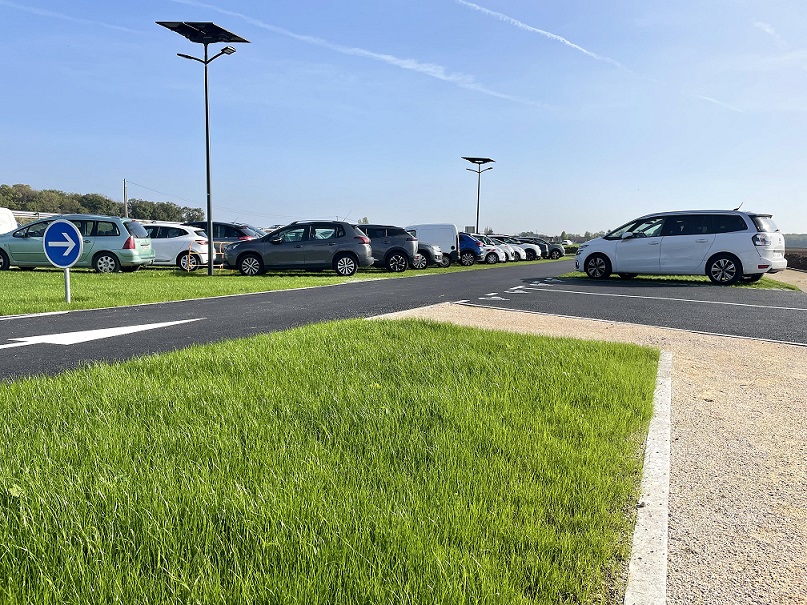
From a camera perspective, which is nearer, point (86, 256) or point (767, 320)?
point (767, 320)

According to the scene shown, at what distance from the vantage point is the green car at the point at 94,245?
52.8 feet

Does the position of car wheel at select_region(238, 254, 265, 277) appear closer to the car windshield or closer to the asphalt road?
the asphalt road

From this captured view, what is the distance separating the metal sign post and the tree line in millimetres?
74609

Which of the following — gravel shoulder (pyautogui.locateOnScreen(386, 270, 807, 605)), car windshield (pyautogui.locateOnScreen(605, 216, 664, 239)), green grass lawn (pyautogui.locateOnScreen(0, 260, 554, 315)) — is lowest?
gravel shoulder (pyautogui.locateOnScreen(386, 270, 807, 605))

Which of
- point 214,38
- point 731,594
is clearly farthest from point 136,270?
point 731,594

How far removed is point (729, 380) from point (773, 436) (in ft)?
4.85

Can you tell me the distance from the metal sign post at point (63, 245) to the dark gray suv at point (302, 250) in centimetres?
762

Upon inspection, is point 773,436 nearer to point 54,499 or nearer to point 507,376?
point 507,376

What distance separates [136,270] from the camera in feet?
59.4

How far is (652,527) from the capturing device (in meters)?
2.30

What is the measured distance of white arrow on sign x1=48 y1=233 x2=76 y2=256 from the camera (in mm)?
9234

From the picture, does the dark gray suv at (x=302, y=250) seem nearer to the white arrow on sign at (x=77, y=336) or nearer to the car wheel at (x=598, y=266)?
the car wheel at (x=598, y=266)

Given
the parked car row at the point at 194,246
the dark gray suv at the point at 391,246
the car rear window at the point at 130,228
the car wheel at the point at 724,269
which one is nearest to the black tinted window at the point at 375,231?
the dark gray suv at the point at 391,246

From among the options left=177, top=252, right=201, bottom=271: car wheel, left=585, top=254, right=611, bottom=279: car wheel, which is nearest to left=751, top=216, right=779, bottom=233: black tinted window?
left=585, top=254, right=611, bottom=279: car wheel
